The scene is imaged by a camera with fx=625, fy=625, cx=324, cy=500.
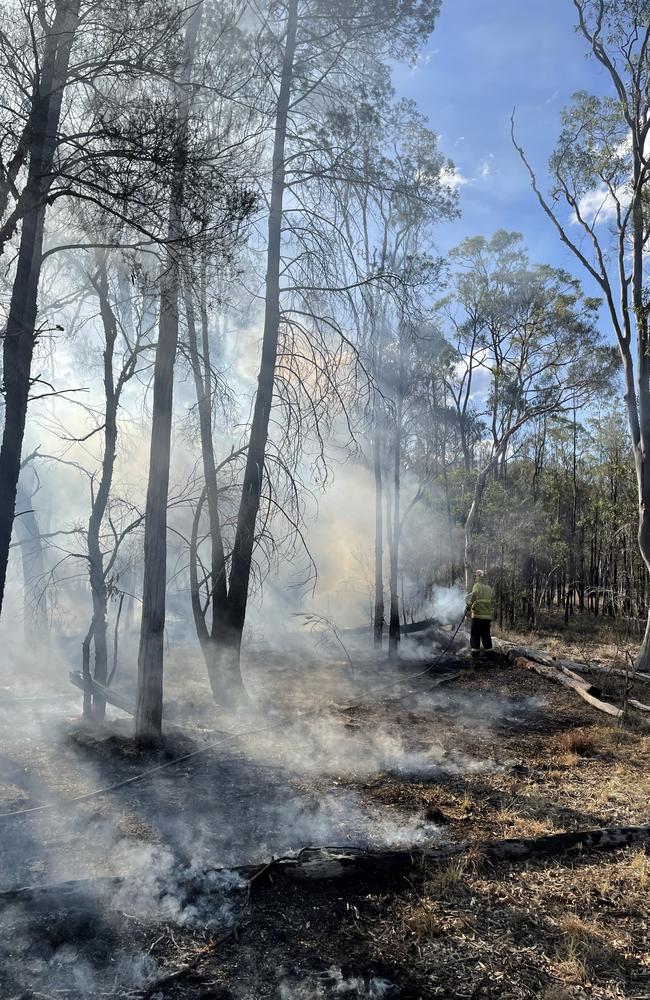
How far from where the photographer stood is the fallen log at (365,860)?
4016 mm

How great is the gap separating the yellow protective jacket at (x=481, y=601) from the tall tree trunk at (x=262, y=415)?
225 inches

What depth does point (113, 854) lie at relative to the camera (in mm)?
4754

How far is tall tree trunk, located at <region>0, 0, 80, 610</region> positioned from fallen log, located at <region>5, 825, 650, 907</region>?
253 cm

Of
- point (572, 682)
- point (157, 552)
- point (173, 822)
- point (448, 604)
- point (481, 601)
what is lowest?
point (173, 822)

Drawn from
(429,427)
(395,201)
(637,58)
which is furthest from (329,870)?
(429,427)

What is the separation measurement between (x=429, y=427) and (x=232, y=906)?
71.9ft

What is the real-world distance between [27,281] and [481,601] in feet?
35.4

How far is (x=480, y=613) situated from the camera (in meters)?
13.7

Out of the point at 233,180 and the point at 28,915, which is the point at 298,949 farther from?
the point at 233,180

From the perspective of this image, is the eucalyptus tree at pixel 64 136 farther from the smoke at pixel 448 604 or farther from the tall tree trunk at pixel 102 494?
the smoke at pixel 448 604

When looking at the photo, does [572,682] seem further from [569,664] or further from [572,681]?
[569,664]

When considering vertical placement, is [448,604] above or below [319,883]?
above

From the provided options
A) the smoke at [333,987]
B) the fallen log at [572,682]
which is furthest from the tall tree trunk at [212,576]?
the smoke at [333,987]

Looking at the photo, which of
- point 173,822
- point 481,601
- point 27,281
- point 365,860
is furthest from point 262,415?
point 365,860
